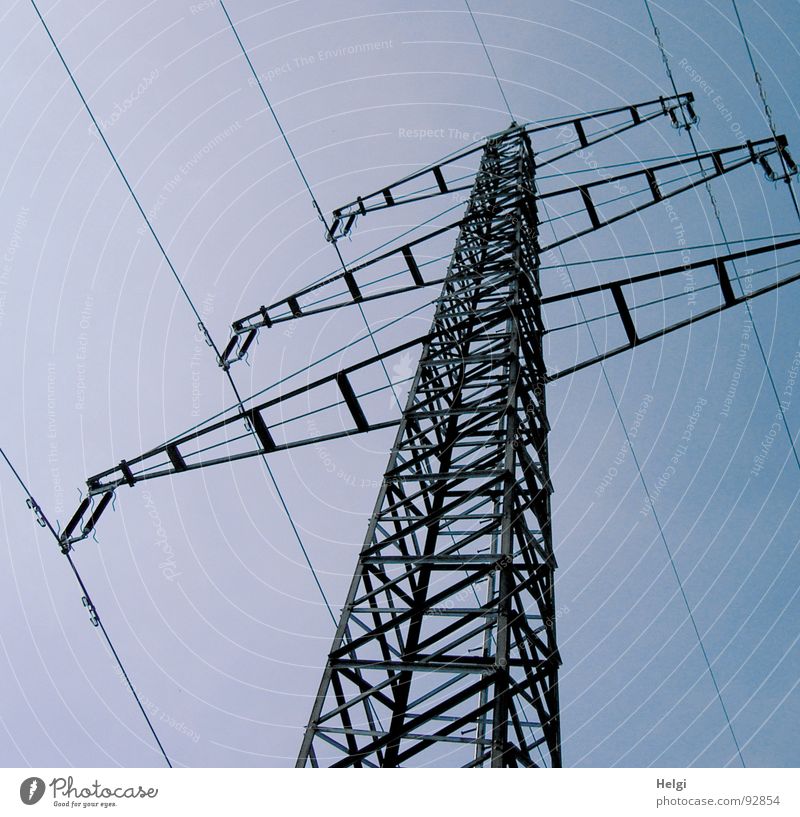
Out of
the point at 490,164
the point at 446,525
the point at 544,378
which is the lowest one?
the point at 446,525

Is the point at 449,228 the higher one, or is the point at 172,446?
the point at 449,228

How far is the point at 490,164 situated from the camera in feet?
58.7

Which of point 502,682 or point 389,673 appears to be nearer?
point 502,682

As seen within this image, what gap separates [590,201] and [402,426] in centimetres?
767

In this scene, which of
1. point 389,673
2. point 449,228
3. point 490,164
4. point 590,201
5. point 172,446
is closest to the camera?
point 389,673

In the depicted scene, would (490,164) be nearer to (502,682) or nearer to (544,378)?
(544,378)

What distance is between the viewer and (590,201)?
654 inches
